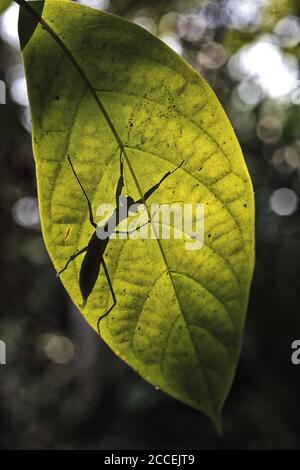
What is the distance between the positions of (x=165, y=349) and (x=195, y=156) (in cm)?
14

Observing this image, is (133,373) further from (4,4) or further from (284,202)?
(4,4)

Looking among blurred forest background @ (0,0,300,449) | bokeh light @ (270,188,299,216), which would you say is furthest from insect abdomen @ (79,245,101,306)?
bokeh light @ (270,188,299,216)

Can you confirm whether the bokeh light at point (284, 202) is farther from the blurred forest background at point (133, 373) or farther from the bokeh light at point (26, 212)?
the bokeh light at point (26, 212)

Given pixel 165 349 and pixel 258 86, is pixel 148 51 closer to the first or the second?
pixel 165 349

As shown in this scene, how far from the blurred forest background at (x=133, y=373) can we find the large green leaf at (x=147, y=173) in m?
2.97

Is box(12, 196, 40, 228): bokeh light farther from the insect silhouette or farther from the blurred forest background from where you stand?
the insect silhouette

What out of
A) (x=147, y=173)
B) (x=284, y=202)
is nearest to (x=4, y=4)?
(x=147, y=173)

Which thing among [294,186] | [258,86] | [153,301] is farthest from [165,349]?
[294,186]

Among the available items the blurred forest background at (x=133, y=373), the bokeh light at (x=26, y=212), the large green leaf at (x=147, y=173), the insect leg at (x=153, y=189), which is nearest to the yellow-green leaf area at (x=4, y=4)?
the large green leaf at (x=147, y=173)

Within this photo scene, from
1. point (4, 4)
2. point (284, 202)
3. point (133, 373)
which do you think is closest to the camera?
point (4, 4)

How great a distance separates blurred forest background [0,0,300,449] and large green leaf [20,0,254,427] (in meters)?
2.97

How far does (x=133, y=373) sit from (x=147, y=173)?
16.9 feet

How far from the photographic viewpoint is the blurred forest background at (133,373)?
153 inches

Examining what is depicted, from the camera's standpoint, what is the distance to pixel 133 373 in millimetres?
5289
